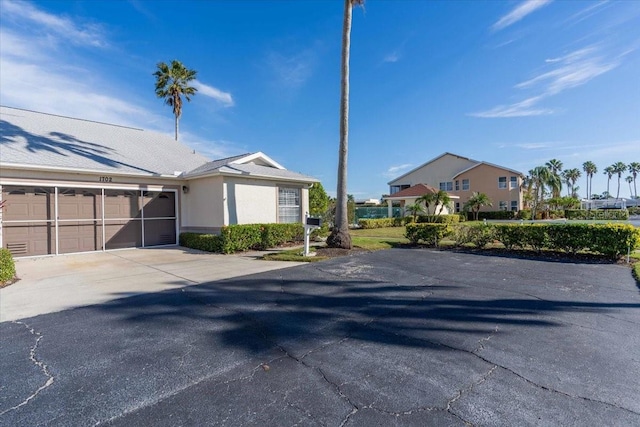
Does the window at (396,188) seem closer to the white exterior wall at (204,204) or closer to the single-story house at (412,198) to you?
the single-story house at (412,198)

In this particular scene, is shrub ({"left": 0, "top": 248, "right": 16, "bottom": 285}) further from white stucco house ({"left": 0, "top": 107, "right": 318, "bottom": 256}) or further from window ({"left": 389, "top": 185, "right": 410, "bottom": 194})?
window ({"left": 389, "top": 185, "right": 410, "bottom": 194})

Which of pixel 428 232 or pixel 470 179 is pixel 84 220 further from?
pixel 470 179

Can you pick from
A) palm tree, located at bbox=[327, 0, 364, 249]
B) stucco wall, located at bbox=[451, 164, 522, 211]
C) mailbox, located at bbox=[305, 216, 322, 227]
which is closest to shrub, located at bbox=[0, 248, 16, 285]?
mailbox, located at bbox=[305, 216, 322, 227]

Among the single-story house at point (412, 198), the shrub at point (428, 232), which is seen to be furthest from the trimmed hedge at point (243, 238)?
the single-story house at point (412, 198)

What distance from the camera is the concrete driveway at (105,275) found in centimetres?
597

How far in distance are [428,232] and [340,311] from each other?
9685 mm

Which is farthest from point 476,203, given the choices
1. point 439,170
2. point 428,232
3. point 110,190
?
point 110,190

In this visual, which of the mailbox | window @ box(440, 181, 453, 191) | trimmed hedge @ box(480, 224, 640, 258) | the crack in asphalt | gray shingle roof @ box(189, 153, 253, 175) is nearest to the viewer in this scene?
the crack in asphalt

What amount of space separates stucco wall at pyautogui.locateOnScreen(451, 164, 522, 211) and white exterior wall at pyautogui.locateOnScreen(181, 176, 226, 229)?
36.6 metres

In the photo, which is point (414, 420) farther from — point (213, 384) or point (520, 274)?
point (520, 274)

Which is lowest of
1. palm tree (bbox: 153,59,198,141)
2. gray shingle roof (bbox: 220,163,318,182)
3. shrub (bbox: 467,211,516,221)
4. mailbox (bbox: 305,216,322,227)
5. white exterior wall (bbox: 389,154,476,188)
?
shrub (bbox: 467,211,516,221)

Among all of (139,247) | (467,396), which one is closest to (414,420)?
(467,396)

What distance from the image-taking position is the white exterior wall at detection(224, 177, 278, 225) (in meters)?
13.1

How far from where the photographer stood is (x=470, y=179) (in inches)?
1641
